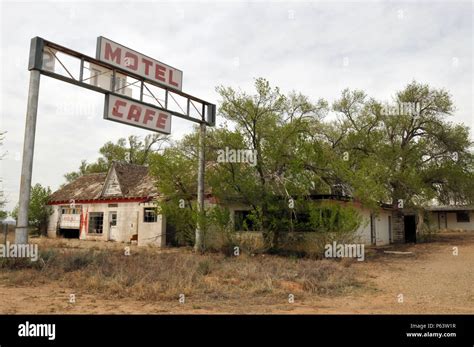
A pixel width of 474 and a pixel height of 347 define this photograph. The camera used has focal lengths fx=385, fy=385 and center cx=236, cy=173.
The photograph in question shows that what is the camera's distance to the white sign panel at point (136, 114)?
14891mm

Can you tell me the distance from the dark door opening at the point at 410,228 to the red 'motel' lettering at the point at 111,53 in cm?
2541

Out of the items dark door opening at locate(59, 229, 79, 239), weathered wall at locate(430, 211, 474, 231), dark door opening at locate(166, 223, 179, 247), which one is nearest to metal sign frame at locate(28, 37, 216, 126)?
dark door opening at locate(166, 223, 179, 247)

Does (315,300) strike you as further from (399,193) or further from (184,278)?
(399,193)

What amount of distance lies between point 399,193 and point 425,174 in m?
3.11

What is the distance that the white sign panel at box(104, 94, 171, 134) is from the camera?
1489 centimetres

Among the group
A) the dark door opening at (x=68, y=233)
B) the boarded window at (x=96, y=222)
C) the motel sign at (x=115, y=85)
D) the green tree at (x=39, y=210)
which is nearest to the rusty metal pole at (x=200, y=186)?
the motel sign at (x=115, y=85)

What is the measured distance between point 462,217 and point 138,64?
43.8 metres

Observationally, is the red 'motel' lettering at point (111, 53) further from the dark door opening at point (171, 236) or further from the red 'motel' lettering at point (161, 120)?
the dark door opening at point (171, 236)

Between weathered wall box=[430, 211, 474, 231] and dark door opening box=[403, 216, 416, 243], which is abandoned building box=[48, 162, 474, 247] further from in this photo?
weathered wall box=[430, 211, 474, 231]

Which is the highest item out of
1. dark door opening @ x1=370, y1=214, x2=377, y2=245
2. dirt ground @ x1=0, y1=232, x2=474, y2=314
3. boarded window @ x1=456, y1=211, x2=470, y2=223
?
boarded window @ x1=456, y1=211, x2=470, y2=223

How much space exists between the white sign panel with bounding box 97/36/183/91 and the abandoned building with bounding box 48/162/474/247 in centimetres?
685

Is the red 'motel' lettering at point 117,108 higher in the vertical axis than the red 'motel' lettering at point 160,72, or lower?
lower

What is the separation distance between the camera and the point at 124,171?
29188mm
